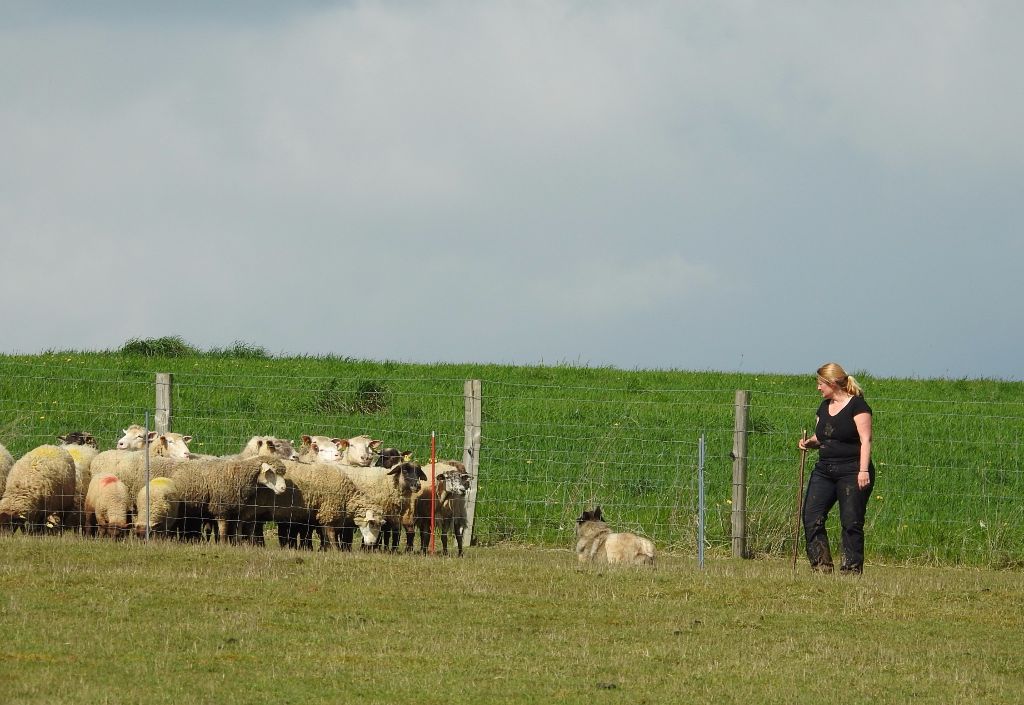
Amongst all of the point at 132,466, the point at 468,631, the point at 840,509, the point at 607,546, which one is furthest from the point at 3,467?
the point at 840,509

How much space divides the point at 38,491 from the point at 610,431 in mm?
11533

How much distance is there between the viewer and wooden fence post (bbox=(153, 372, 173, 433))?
63.4 ft

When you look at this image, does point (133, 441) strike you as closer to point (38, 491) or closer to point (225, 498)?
point (38, 491)

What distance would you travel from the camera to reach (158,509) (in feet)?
50.0

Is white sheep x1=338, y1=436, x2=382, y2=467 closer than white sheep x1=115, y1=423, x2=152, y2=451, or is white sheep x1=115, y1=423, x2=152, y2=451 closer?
white sheep x1=338, y1=436, x2=382, y2=467

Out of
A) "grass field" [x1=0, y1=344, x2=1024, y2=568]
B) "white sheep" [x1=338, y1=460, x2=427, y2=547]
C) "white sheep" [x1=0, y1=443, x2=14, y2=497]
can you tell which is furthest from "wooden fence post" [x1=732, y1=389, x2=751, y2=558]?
"white sheep" [x1=0, y1=443, x2=14, y2=497]

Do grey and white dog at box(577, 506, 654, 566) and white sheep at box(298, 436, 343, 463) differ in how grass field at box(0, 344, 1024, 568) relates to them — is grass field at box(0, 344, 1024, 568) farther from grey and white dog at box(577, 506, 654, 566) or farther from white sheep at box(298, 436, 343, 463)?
grey and white dog at box(577, 506, 654, 566)

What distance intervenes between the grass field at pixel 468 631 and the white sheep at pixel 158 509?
80 cm

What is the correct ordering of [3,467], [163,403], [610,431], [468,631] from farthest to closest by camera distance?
[610,431] < [163,403] < [3,467] < [468,631]

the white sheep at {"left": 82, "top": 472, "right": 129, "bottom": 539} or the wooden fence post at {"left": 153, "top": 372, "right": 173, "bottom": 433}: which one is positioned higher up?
the wooden fence post at {"left": 153, "top": 372, "right": 173, "bottom": 433}

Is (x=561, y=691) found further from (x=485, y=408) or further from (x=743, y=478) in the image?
(x=485, y=408)

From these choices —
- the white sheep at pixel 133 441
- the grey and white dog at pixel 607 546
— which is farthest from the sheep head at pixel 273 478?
the grey and white dog at pixel 607 546

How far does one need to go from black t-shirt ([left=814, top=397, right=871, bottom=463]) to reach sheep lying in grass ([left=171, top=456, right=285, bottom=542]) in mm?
6432

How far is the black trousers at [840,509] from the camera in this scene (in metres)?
13.4
